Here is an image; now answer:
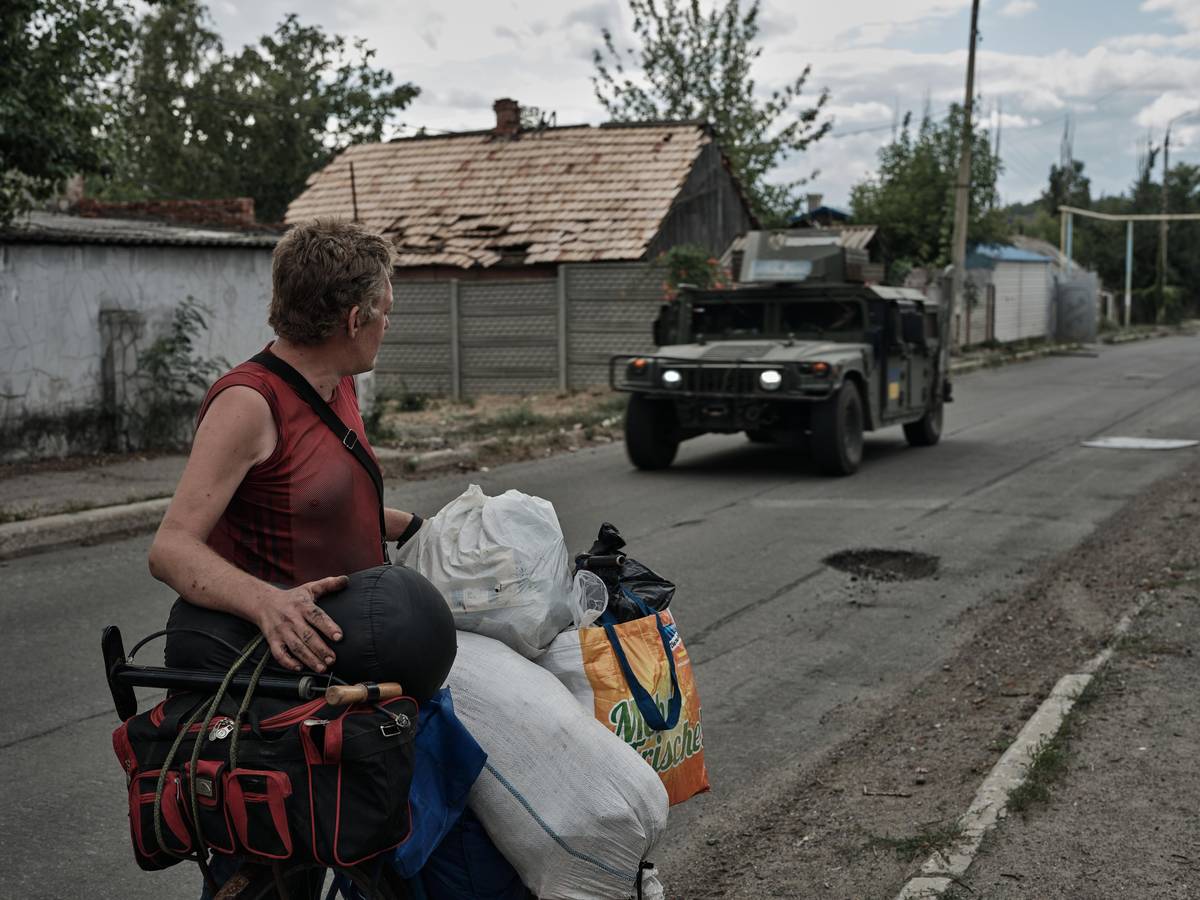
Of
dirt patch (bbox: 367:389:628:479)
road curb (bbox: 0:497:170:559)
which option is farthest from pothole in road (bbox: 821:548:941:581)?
dirt patch (bbox: 367:389:628:479)

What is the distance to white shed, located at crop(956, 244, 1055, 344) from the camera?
35.3 m

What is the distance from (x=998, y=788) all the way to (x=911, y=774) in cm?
46

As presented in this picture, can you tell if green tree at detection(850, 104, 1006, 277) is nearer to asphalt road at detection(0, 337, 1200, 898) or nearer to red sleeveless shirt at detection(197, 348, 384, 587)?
asphalt road at detection(0, 337, 1200, 898)

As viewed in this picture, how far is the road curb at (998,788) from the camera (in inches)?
136

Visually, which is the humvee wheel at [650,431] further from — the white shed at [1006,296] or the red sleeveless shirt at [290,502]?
the white shed at [1006,296]

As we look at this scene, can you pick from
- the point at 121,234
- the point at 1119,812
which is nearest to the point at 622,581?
the point at 1119,812

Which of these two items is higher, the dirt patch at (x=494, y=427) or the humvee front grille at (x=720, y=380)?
the humvee front grille at (x=720, y=380)

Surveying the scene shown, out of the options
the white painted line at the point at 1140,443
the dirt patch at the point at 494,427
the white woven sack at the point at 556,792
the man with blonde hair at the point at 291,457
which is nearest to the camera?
the man with blonde hair at the point at 291,457

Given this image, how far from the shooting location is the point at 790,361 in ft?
36.9

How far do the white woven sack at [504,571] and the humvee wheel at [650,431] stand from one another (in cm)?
908

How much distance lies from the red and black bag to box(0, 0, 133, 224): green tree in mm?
9600

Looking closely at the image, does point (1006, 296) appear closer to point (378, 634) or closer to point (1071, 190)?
point (378, 634)

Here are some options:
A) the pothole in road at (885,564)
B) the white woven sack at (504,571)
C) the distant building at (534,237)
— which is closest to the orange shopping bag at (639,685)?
the white woven sack at (504,571)

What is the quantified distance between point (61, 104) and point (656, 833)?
33.9 ft
